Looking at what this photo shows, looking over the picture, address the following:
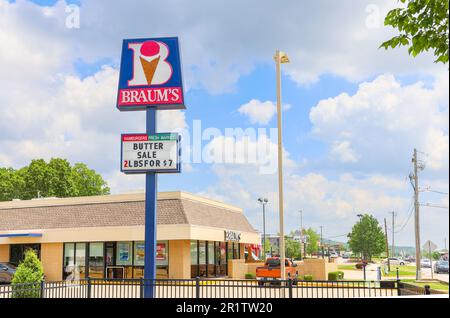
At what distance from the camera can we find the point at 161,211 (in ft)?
118

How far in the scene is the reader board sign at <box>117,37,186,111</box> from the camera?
2233cm

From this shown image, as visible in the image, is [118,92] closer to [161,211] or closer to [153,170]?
[153,170]

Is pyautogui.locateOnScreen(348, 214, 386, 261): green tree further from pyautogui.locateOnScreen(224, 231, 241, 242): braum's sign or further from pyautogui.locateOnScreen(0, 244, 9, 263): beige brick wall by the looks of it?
pyautogui.locateOnScreen(0, 244, 9, 263): beige brick wall

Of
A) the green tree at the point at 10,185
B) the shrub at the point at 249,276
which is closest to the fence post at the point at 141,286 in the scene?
the shrub at the point at 249,276

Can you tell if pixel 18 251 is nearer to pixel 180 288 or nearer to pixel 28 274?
pixel 28 274

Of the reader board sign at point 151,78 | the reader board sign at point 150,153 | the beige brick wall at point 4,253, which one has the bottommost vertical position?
the beige brick wall at point 4,253

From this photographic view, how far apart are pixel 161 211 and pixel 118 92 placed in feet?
48.6

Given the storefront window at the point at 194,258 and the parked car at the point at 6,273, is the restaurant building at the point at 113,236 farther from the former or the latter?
the parked car at the point at 6,273

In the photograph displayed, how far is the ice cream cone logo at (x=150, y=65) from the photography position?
22.4m

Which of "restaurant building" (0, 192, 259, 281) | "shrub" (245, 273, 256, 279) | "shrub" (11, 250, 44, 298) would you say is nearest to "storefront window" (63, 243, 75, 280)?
"restaurant building" (0, 192, 259, 281)

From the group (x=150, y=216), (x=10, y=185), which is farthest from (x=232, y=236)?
(x=10, y=185)

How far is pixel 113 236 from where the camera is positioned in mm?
35844

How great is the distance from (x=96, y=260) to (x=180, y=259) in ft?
20.8
